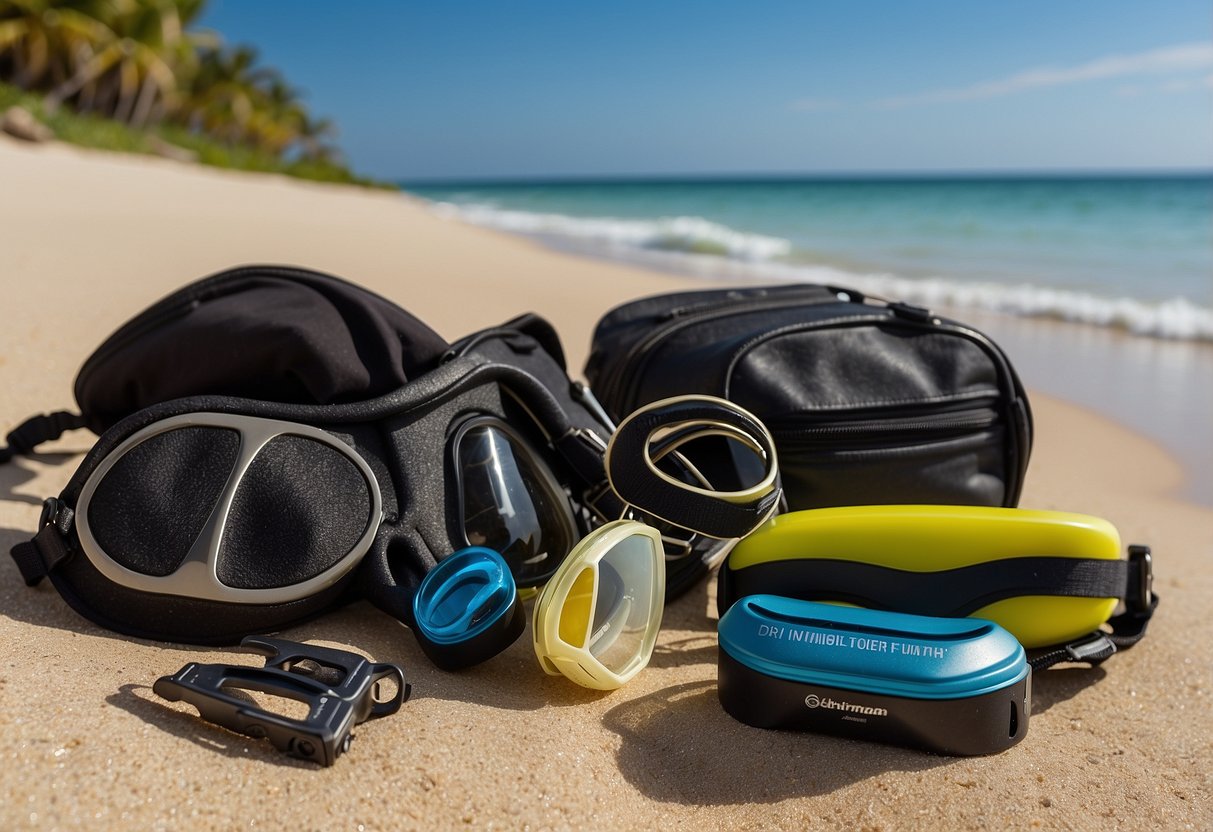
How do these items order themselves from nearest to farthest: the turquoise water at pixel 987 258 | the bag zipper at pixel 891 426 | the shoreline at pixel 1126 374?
the bag zipper at pixel 891 426 < the shoreline at pixel 1126 374 < the turquoise water at pixel 987 258

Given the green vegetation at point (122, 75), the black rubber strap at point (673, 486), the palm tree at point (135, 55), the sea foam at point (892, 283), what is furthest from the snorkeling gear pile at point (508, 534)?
the palm tree at point (135, 55)

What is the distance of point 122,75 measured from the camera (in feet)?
88.2

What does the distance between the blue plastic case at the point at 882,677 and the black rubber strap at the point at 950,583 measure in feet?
0.59

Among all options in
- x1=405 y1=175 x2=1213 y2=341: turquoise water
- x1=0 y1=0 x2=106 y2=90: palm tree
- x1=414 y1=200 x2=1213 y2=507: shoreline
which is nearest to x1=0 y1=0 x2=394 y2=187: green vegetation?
x1=0 y1=0 x2=106 y2=90: palm tree

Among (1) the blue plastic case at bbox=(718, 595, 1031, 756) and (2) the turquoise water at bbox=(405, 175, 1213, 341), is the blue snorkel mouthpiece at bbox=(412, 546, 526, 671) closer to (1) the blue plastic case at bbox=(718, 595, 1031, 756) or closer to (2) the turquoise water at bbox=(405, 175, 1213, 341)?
(1) the blue plastic case at bbox=(718, 595, 1031, 756)

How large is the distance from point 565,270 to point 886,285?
3200 millimetres

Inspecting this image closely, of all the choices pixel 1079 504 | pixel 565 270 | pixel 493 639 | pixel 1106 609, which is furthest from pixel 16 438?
pixel 565 270

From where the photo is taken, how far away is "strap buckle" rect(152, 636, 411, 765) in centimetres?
131

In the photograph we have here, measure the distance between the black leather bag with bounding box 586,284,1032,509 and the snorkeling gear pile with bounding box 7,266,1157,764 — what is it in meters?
0.01

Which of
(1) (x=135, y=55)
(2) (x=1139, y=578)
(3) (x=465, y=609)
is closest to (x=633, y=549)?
(3) (x=465, y=609)

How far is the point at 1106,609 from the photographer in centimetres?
185

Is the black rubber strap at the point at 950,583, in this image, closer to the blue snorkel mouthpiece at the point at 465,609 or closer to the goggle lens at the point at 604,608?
the goggle lens at the point at 604,608

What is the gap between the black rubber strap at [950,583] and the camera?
177cm

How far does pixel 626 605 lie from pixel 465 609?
0.28 m
